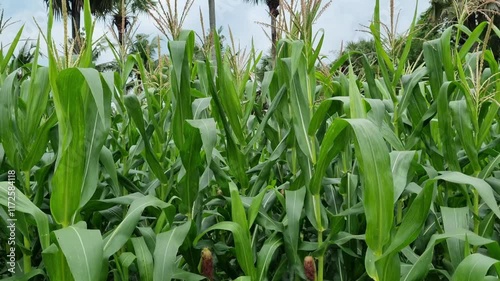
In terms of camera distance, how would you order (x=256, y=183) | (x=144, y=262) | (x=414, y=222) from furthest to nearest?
(x=256, y=183)
(x=144, y=262)
(x=414, y=222)

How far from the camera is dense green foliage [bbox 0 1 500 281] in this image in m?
1.30

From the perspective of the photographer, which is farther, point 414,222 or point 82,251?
point 414,222

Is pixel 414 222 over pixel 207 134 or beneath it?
beneath

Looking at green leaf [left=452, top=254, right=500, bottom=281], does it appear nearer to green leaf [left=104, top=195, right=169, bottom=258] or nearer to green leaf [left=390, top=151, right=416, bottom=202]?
green leaf [left=390, top=151, right=416, bottom=202]

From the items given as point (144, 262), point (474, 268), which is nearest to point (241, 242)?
point (144, 262)

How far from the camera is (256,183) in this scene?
181cm

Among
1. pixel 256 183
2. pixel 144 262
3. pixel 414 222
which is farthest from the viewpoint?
pixel 256 183

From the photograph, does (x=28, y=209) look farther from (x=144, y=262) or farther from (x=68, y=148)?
(x=144, y=262)


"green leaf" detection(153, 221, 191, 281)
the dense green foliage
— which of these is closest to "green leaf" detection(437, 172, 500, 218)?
the dense green foliage

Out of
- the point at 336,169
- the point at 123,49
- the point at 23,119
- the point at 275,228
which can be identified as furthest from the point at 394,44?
the point at 23,119

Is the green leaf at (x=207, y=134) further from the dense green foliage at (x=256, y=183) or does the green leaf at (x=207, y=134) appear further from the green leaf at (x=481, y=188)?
the green leaf at (x=481, y=188)

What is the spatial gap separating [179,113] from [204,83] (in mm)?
673

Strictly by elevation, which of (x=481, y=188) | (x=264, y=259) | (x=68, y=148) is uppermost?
(x=68, y=148)

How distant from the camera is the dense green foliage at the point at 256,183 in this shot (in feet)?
4.28
